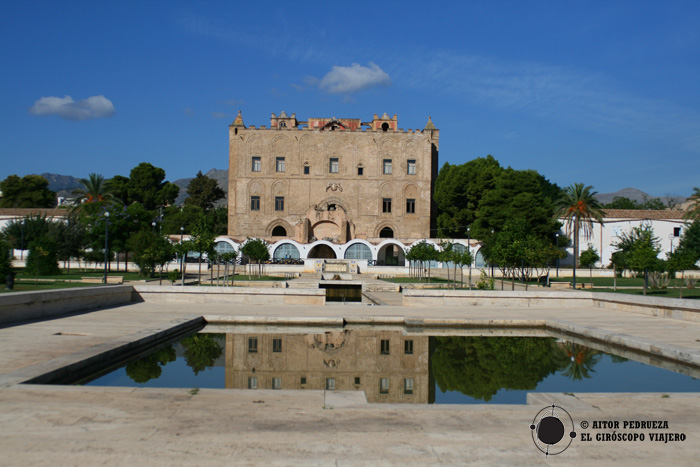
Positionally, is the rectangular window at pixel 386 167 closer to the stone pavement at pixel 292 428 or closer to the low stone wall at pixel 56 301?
the low stone wall at pixel 56 301

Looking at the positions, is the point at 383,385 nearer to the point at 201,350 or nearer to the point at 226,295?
the point at 201,350

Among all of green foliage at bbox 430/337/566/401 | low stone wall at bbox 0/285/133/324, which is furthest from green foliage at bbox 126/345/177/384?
green foliage at bbox 430/337/566/401

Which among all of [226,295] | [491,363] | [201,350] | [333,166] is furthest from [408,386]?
[333,166]

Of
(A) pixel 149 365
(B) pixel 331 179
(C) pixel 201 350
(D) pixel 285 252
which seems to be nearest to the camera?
(A) pixel 149 365

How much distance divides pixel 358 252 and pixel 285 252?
569 centimetres

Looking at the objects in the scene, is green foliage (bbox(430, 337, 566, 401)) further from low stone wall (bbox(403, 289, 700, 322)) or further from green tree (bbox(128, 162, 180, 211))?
green tree (bbox(128, 162, 180, 211))

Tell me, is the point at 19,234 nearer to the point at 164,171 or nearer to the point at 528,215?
the point at 164,171

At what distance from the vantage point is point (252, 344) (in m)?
9.71

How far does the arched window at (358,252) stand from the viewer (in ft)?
137

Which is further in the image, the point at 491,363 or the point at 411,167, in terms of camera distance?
the point at 411,167

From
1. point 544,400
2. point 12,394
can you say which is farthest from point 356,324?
point 12,394

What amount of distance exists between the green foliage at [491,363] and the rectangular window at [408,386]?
0.38m

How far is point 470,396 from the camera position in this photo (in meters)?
6.61

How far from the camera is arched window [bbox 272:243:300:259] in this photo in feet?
138
